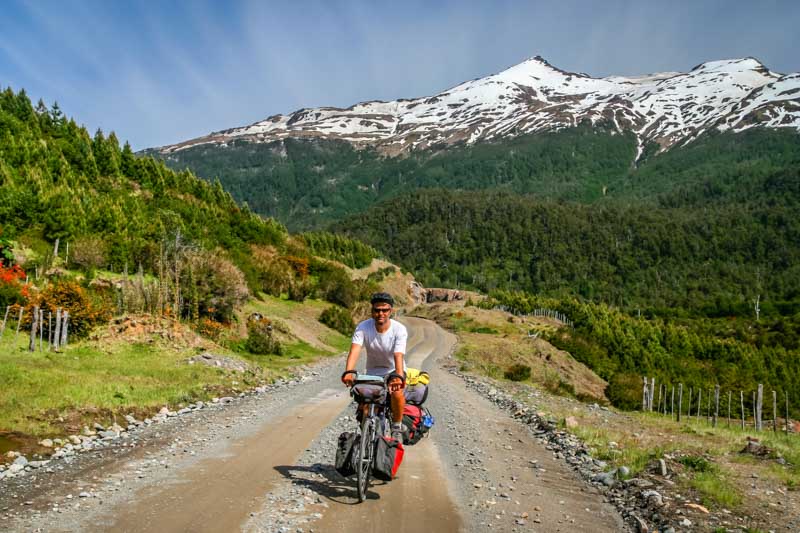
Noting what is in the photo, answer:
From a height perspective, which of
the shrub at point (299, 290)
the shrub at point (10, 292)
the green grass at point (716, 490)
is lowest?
the green grass at point (716, 490)

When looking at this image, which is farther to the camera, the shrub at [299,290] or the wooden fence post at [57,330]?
the shrub at [299,290]

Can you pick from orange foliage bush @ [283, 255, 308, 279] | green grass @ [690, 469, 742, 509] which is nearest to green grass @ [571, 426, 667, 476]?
green grass @ [690, 469, 742, 509]

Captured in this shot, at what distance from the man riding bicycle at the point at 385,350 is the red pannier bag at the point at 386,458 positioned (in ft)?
0.45

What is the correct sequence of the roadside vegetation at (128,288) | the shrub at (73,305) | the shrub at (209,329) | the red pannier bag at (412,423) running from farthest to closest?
the shrub at (209,329) < the shrub at (73,305) < the roadside vegetation at (128,288) < the red pannier bag at (412,423)

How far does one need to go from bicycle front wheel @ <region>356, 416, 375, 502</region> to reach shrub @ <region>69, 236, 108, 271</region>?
95.9 ft

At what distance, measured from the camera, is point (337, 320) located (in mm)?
46875

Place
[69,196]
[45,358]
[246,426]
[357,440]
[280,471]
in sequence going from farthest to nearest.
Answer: [69,196] → [45,358] → [246,426] → [280,471] → [357,440]

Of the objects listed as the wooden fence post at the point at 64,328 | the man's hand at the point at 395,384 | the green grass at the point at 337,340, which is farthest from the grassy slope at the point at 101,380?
the green grass at the point at 337,340

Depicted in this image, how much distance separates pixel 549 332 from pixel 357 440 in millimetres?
67547

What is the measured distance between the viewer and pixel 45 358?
55.8 feet

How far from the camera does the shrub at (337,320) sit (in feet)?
152

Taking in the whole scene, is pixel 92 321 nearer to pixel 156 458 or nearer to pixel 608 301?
pixel 156 458

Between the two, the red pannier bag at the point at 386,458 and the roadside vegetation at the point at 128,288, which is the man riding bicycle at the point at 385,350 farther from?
the roadside vegetation at the point at 128,288

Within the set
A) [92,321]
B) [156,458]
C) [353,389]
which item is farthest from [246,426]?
[92,321]
